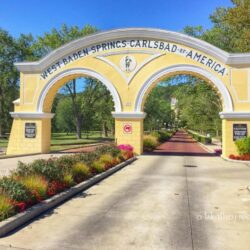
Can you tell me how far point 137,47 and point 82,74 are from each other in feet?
15.6

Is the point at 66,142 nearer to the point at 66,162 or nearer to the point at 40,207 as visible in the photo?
the point at 66,162

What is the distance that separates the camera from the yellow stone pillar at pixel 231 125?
71.4 feet

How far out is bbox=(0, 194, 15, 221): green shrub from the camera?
282 inches

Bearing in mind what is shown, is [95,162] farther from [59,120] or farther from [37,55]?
[59,120]

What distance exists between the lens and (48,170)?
10562mm

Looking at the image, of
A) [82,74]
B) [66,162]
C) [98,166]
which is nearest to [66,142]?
[82,74]

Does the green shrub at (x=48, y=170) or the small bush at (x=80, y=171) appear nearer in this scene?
the green shrub at (x=48, y=170)

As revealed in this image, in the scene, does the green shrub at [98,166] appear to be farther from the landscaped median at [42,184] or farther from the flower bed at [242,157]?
the flower bed at [242,157]

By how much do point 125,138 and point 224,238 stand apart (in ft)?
58.0

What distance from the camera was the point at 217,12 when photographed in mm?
39500

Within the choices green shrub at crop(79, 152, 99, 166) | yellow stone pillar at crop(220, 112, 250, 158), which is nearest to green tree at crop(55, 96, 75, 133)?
yellow stone pillar at crop(220, 112, 250, 158)

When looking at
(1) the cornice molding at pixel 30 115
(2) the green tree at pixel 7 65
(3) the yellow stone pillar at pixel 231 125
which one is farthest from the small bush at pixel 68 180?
(2) the green tree at pixel 7 65

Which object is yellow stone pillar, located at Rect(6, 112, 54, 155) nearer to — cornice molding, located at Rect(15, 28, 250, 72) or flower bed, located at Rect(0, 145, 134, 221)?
cornice molding, located at Rect(15, 28, 250, 72)

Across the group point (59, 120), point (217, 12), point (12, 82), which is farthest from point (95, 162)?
point (59, 120)
